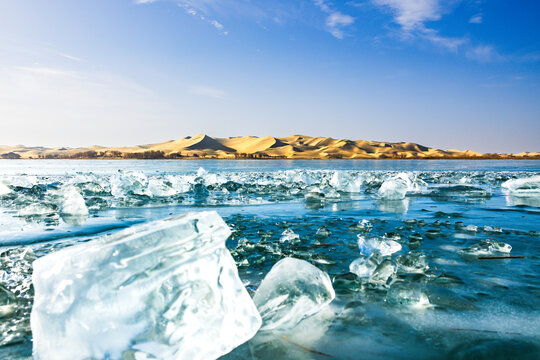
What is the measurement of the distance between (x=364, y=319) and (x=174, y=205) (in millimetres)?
4127

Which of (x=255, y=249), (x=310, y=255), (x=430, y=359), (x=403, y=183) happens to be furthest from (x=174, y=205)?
(x=430, y=359)

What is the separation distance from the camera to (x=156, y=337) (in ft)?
3.14

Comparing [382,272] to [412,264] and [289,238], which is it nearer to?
[412,264]

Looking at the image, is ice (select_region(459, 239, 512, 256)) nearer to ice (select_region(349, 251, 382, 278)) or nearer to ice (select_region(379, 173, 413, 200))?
ice (select_region(349, 251, 382, 278))

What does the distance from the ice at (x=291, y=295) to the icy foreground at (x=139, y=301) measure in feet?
0.42

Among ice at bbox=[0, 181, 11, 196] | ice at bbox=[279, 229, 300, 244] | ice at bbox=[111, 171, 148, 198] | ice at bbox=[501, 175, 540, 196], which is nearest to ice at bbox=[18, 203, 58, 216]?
ice at bbox=[111, 171, 148, 198]

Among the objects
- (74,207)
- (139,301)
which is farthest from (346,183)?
(139,301)

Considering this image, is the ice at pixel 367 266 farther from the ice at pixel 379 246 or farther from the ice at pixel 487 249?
the ice at pixel 487 249

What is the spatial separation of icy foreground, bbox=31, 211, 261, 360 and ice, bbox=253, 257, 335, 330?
13cm

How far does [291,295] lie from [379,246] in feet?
3.45

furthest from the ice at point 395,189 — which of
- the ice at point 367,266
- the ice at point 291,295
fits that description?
the ice at point 291,295

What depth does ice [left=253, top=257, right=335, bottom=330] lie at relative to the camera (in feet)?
4.06

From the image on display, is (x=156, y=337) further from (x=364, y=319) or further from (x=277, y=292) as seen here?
(x=364, y=319)

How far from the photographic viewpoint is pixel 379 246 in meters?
2.11
